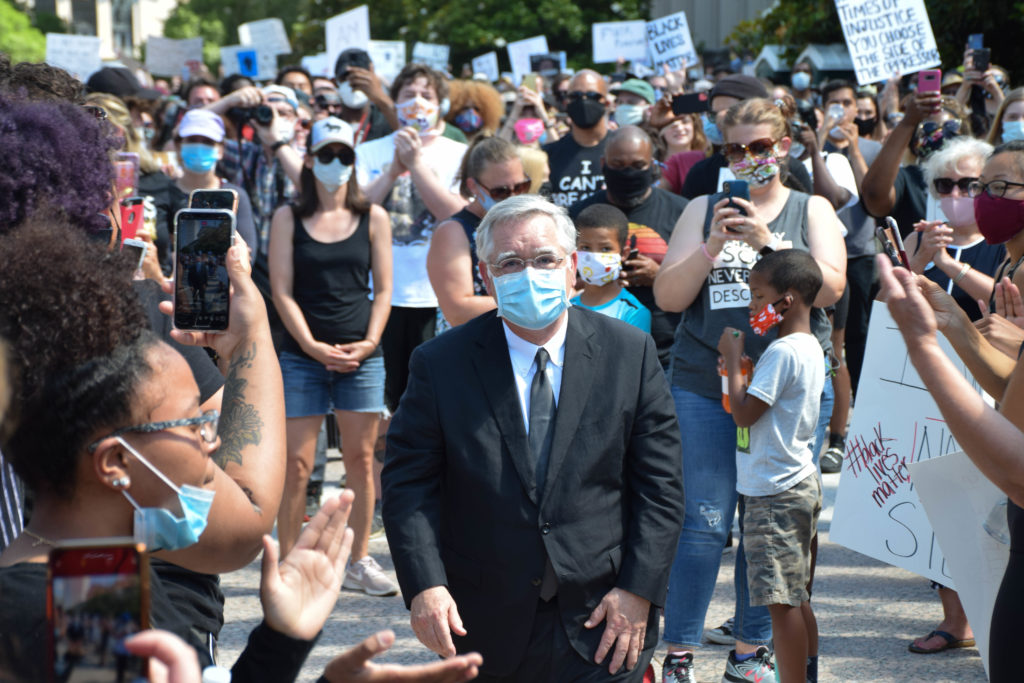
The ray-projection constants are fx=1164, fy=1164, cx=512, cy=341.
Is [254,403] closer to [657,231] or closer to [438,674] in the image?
[438,674]

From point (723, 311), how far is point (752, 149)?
0.71m

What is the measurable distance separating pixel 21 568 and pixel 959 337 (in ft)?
8.16

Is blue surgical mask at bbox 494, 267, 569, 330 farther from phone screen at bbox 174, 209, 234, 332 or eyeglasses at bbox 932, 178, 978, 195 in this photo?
eyeglasses at bbox 932, 178, 978, 195

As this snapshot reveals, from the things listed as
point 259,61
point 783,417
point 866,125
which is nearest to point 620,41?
point 259,61

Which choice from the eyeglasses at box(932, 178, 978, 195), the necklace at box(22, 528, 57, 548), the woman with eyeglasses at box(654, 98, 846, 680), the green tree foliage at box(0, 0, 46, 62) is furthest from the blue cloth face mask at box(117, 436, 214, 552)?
the green tree foliage at box(0, 0, 46, 62)

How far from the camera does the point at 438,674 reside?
202 cm

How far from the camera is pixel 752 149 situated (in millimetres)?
4812

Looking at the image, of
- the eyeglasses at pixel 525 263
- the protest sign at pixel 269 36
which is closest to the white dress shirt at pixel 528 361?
the eyeglasses at pixel 525 263

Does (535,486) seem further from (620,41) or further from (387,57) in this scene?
(620,41)

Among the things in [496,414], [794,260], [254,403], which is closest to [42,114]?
[254,403]

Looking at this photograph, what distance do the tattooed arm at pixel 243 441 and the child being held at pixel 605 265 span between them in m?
2.37

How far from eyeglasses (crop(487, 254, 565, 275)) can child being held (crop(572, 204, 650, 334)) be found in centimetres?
142

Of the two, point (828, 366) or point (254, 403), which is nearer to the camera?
point (254, 403)

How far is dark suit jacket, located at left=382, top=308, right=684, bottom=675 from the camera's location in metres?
3.12
